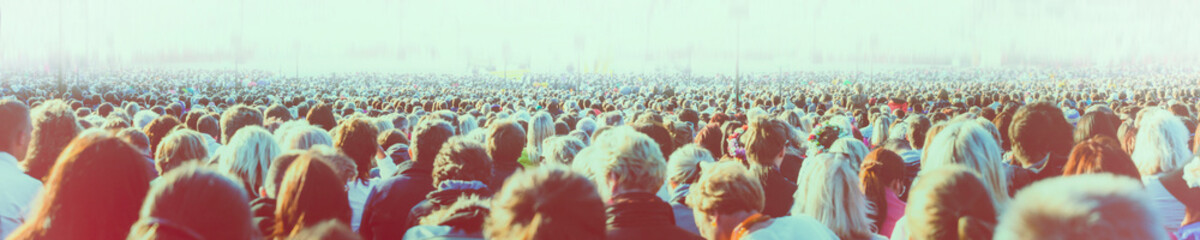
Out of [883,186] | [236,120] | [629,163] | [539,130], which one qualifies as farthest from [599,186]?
[236,120]

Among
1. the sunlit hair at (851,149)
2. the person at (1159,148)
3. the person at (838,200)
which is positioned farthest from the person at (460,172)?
the person at (1159,148)

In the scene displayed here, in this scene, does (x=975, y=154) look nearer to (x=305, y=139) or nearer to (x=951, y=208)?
(x=951, y=208)

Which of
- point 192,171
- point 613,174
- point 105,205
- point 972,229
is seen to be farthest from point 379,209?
point 972,229

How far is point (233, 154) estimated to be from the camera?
461cm

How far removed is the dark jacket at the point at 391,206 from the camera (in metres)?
4.26

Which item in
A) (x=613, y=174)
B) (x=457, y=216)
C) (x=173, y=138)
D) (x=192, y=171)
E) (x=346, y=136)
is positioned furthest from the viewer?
(x=346, y=136)

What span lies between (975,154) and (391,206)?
289cm

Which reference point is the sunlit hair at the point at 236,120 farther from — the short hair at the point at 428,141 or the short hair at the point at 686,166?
the short hair at the point at 686,166

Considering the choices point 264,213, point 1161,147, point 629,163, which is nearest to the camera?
point 264,213

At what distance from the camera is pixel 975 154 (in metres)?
4.12

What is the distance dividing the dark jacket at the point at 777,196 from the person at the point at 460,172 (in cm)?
163

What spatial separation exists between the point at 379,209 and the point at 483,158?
596 mm

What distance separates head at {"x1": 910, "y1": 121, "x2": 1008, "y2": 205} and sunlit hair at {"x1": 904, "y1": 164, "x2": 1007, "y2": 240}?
1364mm

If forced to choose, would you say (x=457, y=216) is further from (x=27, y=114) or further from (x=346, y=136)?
(x=27, y=114)
